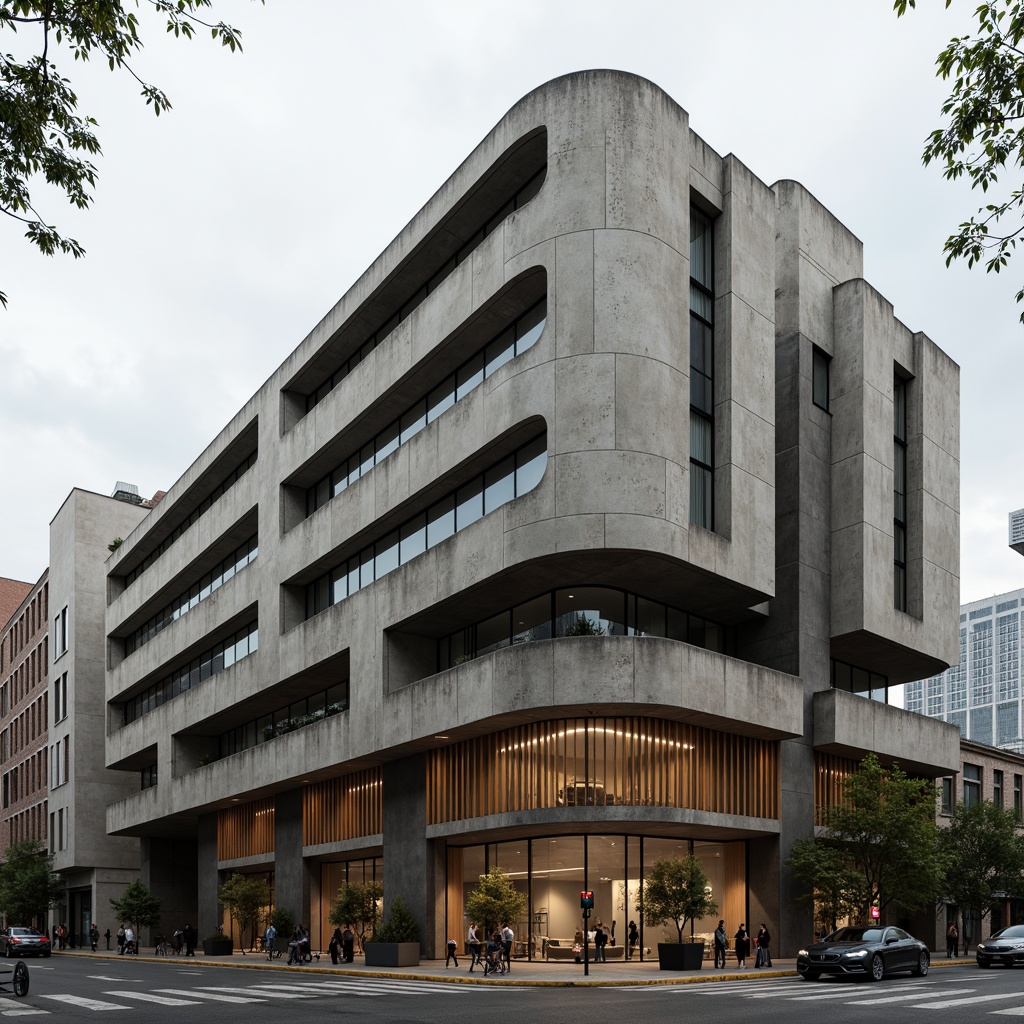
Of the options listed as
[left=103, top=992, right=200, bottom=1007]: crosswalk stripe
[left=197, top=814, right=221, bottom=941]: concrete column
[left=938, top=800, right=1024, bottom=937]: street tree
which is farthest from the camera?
[left=197, top=814, right=221, bottom=941]: concrete column

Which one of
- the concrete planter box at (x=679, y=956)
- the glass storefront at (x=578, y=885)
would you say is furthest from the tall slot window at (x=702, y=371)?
the concrete planter box at (x=679, y=956)

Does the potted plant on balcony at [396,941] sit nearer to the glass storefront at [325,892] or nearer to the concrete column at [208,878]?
the glass storefront at [325,892]

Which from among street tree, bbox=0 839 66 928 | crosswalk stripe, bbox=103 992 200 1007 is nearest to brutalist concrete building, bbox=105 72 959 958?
crosswalk stripe, bbox=103 992 200 1007

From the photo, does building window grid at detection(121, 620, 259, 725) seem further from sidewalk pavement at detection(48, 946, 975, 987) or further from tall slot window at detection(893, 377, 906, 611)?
tall slot window at detection(893, 377, 906, 611)

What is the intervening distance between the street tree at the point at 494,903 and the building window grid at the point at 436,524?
11.9 m

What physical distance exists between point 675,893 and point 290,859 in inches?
933

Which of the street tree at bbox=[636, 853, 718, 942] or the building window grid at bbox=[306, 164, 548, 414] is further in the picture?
the building window grid at bbox=[306, 164, 548, 414]

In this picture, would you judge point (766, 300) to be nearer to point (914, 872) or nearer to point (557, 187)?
point (557, 187)

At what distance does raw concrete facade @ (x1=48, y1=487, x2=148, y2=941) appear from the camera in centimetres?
7844

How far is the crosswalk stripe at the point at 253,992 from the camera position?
27.5m

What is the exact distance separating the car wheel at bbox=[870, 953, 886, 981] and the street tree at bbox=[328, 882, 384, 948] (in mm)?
19608

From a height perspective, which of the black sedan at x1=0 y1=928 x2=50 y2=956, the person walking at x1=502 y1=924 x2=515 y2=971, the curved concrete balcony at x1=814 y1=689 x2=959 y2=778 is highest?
the curved concrete balcony at x1=814 y1=689 x2=959 y2=778

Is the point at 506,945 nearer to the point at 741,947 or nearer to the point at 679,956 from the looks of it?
the point at 679,956

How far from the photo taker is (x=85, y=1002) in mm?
25828
